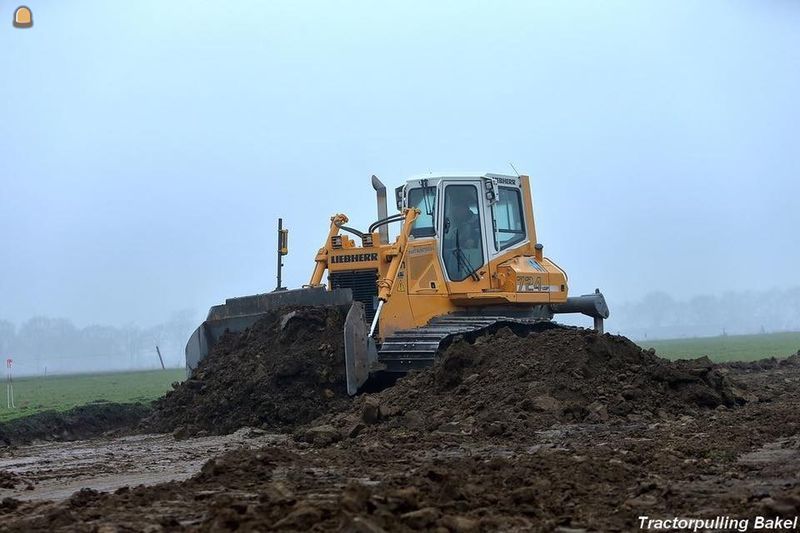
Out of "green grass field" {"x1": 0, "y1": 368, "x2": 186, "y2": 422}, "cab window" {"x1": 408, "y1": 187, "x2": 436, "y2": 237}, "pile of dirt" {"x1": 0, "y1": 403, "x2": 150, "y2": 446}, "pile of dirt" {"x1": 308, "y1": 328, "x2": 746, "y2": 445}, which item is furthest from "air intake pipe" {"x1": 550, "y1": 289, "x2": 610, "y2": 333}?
"green grass field" {"x1": 0, "y1": 368, "x2": 186, "y2": 422}

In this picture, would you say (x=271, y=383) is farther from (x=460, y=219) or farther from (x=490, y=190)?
(x=490, y=190)

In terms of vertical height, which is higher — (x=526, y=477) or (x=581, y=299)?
(x=581, y=299)

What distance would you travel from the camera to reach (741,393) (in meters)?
15.5

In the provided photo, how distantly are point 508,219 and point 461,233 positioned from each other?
4.05 feet

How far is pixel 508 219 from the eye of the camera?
19.4m

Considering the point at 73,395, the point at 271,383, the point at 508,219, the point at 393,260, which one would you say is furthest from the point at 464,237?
the point at 73,395

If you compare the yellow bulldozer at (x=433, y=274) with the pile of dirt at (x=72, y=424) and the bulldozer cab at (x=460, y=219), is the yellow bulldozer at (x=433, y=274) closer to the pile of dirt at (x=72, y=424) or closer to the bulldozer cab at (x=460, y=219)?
the bulldozer cab at (x=460, y=219)

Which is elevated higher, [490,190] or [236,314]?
[490,190]

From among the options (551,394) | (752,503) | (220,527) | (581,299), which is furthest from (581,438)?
(581,299)

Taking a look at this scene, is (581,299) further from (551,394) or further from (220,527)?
(220,527)

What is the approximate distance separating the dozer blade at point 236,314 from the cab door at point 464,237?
2239mm

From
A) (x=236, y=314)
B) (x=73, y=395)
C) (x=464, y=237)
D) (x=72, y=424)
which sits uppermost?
(x=464, y=237)

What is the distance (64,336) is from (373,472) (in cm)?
13694

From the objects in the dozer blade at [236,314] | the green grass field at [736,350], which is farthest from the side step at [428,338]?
the green grass field at [736,350]
